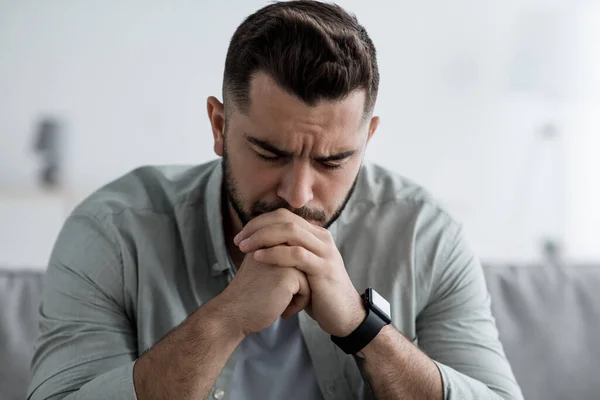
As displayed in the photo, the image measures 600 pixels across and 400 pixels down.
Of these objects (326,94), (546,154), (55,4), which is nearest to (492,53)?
(546,154)

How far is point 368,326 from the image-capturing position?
1.42 m

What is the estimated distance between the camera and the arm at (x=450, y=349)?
1.42 metres

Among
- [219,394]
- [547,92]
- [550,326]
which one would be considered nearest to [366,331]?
[219,394]

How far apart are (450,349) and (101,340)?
68 cm

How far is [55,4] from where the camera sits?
3598mm

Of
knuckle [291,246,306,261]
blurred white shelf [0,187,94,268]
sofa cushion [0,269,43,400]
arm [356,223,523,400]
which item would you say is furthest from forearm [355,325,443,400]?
blurred white shelf [0,187,94,268]

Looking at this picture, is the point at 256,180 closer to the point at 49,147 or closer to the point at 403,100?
the point at 49,147

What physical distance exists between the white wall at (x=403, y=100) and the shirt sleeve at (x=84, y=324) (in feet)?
6.89

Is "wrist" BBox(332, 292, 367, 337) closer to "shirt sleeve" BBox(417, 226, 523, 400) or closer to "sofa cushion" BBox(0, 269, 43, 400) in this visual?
"shirt sleeve" BBox(417, 226, 523, 400)

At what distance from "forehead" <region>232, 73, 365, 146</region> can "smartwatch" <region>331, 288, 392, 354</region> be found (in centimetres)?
30

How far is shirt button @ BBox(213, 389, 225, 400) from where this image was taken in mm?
1514

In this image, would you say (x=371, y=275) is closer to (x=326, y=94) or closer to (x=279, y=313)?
(x=279, y=313)

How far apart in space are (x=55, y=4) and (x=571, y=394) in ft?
9.37

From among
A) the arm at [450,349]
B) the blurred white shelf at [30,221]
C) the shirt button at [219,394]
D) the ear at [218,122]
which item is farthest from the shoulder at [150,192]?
the blurred white shelf at [30,221]
